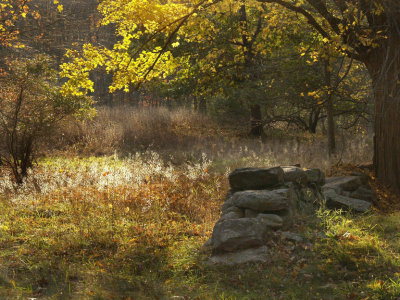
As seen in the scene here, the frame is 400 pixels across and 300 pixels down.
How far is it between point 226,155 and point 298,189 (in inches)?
238

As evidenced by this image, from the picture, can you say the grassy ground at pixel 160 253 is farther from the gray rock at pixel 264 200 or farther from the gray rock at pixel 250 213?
the gray rock at pixel 250 213

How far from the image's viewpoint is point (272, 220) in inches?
217

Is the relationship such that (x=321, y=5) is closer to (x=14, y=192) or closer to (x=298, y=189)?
(x=298, y=189)

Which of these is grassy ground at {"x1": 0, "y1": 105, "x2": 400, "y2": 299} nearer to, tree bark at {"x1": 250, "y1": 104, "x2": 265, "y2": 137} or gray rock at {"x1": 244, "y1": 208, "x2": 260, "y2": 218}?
gray rock at {"x1": 244, "y1": 208, "x2": 260, "y2": 218}

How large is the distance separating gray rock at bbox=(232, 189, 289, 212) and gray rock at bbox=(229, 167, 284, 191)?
0.53 metres

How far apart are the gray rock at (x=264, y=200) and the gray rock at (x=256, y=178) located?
53 centimetres

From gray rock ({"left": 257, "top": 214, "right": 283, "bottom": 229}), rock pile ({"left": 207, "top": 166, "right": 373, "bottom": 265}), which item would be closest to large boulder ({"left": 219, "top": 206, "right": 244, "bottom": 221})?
rock pile ({"left": 207, "top": 166, "right": 373, "bottom": 265})

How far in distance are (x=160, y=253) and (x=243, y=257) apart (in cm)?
103

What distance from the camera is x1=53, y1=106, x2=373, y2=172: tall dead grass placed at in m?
11.5

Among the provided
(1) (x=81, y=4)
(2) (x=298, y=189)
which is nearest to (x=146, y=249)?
(2) (x=298, y=189)

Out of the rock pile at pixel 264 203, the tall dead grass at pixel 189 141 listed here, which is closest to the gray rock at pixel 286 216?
the rock pile at pixel 264 203

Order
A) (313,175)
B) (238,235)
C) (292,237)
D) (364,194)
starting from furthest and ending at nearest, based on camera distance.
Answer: (364,194) → (313,175) → (292,237) → (238,235)

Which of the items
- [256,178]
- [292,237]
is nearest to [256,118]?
[256,178]

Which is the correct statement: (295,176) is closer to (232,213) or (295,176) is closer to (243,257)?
(232,213)
